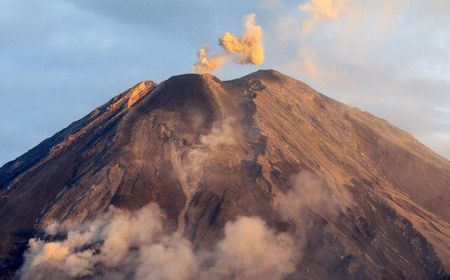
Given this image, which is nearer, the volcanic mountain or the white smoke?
the white smoke

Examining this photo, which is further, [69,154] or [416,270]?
[69,154]

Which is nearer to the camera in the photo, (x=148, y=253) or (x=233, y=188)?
(x=148, y=253)

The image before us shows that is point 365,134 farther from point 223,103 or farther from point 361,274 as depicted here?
point 361,274

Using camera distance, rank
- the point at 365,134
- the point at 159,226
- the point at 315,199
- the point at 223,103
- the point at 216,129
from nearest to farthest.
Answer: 1. the point at 159,226
2. the point at 315,199
3. the point at 216,129
4. the point at 223,103
5. the point at 365,134

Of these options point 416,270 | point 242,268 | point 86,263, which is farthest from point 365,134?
point 86,263

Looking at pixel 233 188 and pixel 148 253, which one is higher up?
pixel 233 188

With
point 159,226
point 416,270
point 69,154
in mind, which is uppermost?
point 69,154

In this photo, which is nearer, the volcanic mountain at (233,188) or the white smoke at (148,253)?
the white smoke at (148,253)

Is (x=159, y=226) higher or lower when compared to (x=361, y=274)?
higher
